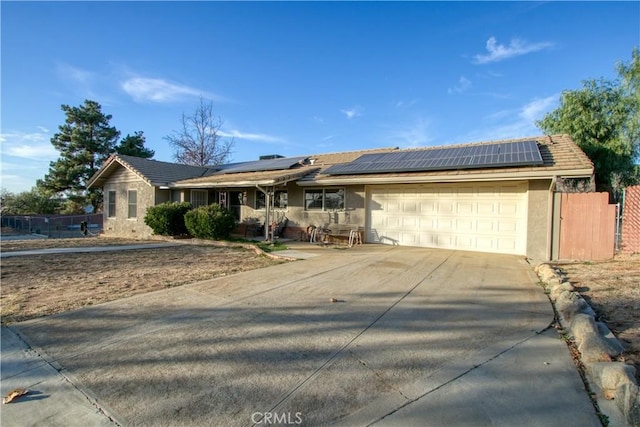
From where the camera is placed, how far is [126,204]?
60.3ft

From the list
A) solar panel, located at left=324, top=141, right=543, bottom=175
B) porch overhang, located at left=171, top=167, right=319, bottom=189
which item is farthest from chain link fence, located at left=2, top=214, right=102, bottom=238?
solar panel, located at left=324, top=141, right=543, bottom=175

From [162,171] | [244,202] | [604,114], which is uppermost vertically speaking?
[604,114]

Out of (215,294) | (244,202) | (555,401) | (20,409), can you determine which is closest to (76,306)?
(215,294)

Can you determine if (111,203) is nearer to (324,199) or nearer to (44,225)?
(44,225)

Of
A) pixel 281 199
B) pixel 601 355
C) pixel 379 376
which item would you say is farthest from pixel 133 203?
pixel 601 355

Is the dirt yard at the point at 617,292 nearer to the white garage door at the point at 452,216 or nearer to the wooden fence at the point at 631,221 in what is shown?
the wooden fence at the point at 631,221

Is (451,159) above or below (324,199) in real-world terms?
above

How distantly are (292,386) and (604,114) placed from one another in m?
23.7

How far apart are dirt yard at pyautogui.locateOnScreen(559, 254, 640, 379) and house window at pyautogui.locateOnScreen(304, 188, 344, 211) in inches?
315

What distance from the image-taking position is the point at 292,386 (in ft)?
9.27

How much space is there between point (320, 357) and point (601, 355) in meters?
2.70

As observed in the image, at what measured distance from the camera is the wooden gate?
28.5 ft

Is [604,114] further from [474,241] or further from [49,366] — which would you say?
[49,366]

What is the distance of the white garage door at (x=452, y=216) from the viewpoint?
10367mm
